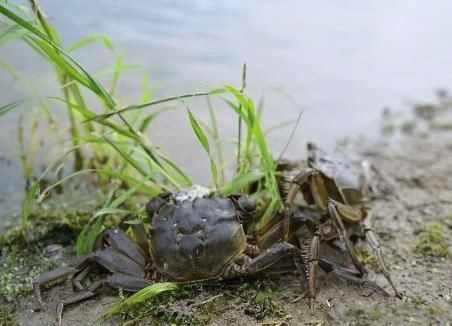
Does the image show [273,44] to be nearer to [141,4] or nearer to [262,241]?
[141,4]

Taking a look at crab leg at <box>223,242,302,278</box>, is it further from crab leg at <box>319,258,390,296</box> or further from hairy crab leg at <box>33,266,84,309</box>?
hairy crab leg at <box>33,266,84,309</box>

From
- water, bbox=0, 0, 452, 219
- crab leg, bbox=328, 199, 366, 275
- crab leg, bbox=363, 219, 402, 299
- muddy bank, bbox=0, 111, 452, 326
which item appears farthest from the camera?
water, bbox=0, 0, 452, 219

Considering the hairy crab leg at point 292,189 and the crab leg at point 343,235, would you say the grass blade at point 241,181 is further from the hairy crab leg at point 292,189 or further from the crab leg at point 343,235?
the crab leg at point 343,235

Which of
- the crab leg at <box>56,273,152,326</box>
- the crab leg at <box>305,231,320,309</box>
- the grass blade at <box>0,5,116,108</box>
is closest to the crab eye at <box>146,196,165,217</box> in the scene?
the crab leg at <box>56,273,152,326</box>

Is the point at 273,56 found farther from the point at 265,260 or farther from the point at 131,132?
the point at 265,260

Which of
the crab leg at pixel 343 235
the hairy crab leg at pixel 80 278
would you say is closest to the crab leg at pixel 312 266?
the crab leg at pixel 343 235

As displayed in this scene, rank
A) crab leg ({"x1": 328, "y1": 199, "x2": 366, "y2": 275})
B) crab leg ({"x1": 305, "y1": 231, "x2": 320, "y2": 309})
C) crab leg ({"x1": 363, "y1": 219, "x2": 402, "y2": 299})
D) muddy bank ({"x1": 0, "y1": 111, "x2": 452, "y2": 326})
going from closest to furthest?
1. muddy bank ({"x1": 0, "y1": 111, "x2": 452, "y2": 326})
2. crab leg ({"x1": 305, "y1": 231, "x2": 320, "y2": 309})
3. crab leg ({"x1": 363, "y1": 219, "x2": 402, "y2": 299})
4. crab leg ({"x1": 328, "y1": 199, "x2": 366, "y2": 275})

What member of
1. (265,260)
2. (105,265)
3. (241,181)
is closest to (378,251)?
(265,260)

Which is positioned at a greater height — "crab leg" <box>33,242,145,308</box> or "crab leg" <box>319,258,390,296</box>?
"crab leg" <box>319,258,390,296</box>
